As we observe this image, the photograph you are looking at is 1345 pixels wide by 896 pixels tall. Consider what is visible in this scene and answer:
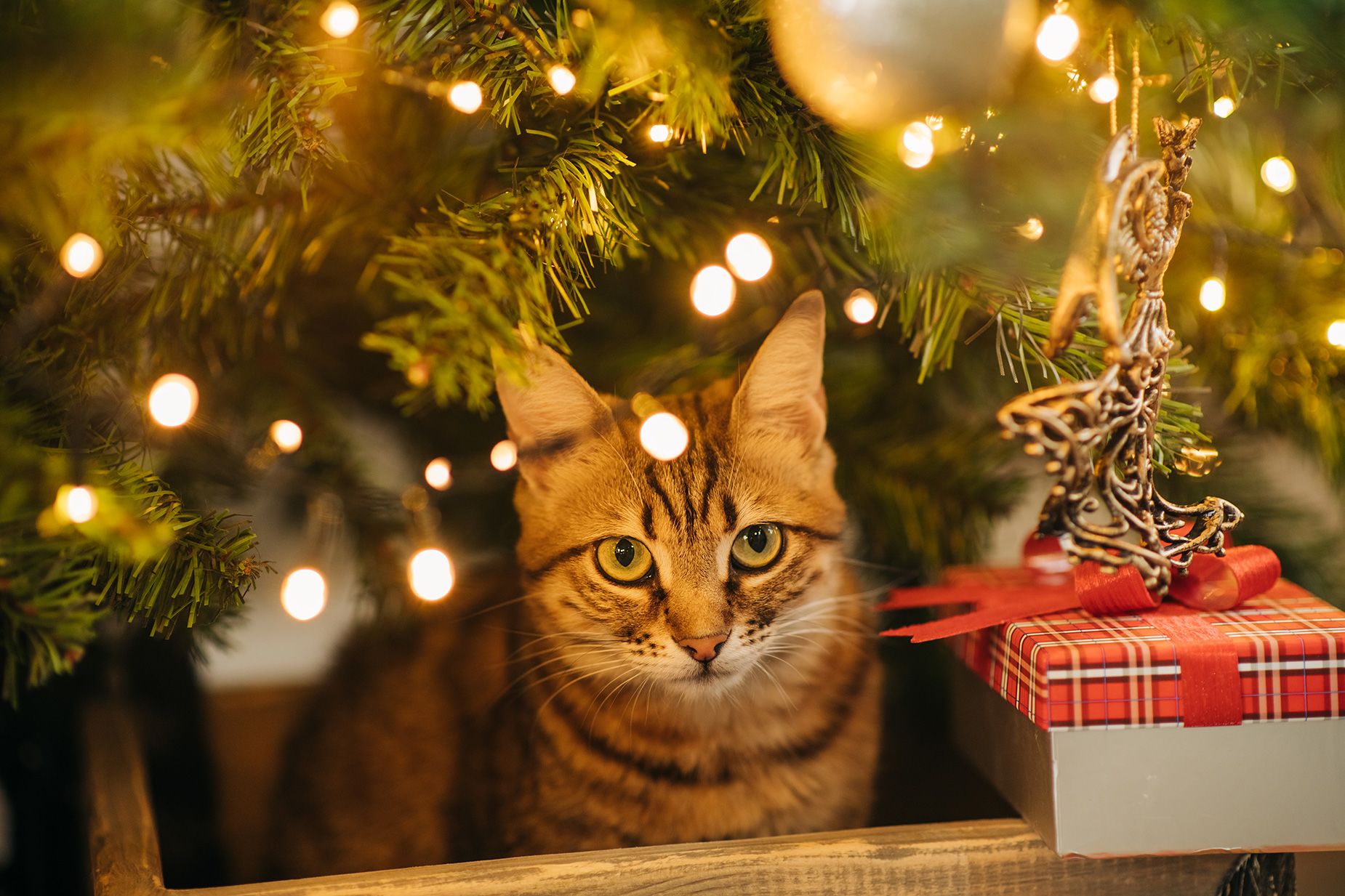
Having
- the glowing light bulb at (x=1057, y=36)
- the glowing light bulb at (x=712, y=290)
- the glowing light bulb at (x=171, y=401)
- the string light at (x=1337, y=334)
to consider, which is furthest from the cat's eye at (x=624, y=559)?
the string light at (x=1337, y=334)

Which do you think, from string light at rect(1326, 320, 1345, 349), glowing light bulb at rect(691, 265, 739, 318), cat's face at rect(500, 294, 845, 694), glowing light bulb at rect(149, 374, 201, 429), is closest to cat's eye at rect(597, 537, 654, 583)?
cat's face at rect(500, 294, 845, 694)

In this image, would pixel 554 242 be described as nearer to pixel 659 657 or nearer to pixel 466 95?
pixel 466 95

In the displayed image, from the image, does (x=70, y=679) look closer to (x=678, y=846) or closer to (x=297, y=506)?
(x=297, y=506)

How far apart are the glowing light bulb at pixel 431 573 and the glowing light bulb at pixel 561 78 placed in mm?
322

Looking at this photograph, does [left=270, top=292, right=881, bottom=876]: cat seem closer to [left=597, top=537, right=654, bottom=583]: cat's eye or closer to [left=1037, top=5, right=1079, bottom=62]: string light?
[left=597, top=537, right=654, bottom=583]: cat's eye

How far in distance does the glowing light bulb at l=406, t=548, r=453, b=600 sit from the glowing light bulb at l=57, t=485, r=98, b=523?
0.68ft

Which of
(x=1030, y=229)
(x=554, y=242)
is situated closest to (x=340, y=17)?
(x=554, y=242)

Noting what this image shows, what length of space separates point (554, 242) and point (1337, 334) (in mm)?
654

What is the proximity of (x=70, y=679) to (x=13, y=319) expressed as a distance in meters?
0.47

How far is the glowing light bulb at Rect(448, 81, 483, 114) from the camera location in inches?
21.8

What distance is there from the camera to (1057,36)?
1.82 ft

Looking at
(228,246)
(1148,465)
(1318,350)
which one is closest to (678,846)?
(1148,465)

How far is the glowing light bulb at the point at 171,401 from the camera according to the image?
1.80 ft

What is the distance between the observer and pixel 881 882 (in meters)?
0.60
